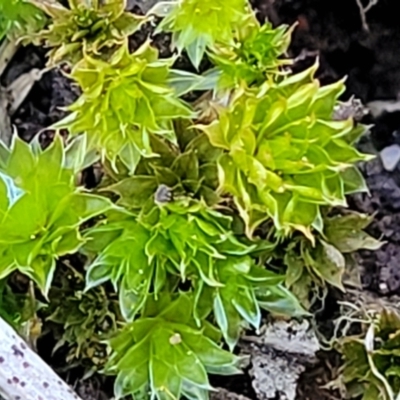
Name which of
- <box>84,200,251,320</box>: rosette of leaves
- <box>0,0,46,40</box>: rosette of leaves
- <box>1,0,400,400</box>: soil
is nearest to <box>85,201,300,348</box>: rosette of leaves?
<box>84,200,251,320</box>: rosette of leaves

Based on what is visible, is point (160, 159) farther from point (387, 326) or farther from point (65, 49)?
point (387, 326)

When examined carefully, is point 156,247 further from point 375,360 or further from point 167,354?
point 375,360

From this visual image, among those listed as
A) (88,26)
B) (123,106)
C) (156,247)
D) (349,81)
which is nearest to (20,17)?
(88,26)

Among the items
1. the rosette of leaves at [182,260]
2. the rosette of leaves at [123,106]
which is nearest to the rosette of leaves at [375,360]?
the rosette of leaves at [182,260]

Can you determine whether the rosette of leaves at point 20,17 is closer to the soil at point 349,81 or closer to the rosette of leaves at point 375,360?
the soil at point 349,81

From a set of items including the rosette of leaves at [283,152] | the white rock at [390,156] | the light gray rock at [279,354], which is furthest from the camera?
the white rock at [390,156]

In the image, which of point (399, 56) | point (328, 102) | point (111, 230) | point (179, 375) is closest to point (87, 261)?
point (111, 230)
